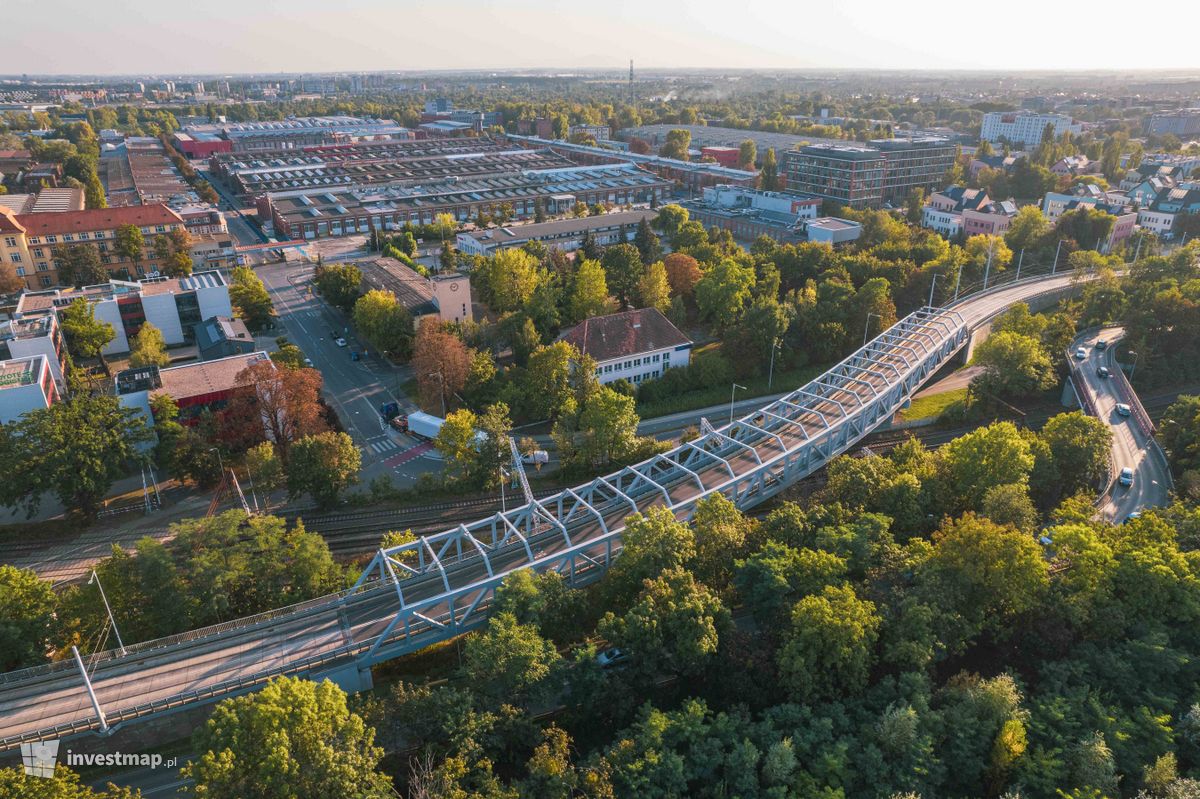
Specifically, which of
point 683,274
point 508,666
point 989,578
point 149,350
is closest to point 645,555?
point 508,666

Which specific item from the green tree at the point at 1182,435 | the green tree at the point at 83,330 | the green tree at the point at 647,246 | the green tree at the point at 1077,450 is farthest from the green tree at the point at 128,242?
the green tree at the point at 1182,435

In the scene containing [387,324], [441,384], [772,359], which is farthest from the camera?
[387,324]

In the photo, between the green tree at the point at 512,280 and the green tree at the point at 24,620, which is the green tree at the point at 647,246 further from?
the green tree at the point at 24,620

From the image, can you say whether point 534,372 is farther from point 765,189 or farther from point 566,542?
point 765,189

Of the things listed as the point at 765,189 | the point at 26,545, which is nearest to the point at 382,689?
the point at 26,545

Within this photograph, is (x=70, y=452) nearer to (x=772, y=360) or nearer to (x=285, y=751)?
(x=285, y=751)

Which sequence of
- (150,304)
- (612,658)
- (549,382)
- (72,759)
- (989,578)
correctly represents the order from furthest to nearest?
(150,304) < (549,382) < (989,578) < (612,658) < (72,759)
